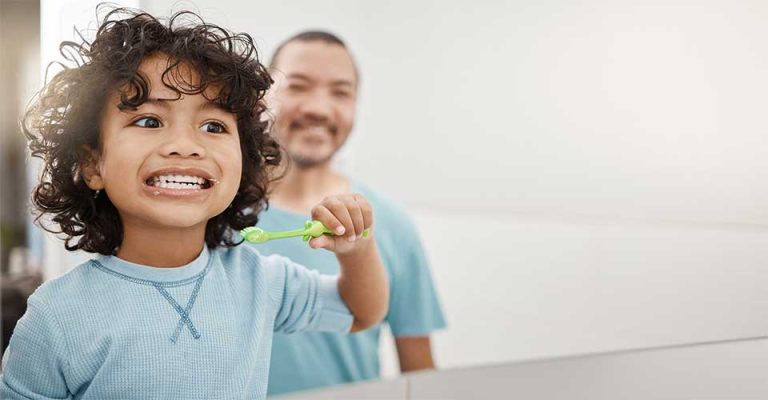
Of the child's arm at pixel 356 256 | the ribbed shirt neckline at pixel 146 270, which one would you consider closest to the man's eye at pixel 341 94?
the child's arm at pixel 356 256

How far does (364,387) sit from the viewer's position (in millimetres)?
808

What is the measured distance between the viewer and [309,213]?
0.66 m

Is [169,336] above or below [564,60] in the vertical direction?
below

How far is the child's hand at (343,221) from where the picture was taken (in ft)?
2.07

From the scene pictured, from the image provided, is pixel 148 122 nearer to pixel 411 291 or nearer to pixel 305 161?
pixel 305 161

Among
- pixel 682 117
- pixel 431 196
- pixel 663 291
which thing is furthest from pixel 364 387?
pixel 682 117

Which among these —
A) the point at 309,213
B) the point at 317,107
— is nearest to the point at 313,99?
the point at 317,107

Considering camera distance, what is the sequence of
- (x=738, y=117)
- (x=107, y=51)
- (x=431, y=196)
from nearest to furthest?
(x=107, y=51) → (x=431, y=196) → (x=738, y=117)

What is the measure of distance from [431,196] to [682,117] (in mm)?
338

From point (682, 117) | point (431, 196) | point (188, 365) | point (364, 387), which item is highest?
point (682, 117)

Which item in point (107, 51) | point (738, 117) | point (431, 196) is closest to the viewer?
point (107, 51)

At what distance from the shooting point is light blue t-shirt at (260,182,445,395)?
665 mm

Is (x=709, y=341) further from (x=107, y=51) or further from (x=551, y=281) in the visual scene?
(x=107, y=51)

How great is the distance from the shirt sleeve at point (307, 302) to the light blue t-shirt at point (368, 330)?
10 mm
